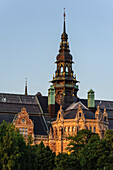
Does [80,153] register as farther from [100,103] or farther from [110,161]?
[100,103]

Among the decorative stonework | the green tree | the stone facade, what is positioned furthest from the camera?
the stone facade

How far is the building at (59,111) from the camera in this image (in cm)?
16712

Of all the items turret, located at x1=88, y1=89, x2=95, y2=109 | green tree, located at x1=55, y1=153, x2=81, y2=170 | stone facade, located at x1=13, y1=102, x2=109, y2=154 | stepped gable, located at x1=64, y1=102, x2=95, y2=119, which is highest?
turret, located at x1=88, y1=89, x2=95, y2=109

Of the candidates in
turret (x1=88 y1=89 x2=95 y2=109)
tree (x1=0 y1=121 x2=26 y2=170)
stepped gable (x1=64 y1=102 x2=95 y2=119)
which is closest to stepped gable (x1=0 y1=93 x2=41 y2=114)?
stepped gable (x1=64 y1=102 x2=95 y2=119)

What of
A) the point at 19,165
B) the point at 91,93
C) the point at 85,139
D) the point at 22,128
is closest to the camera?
the point at 19,165

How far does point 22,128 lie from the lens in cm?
16712

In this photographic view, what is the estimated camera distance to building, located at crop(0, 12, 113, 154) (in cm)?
16712

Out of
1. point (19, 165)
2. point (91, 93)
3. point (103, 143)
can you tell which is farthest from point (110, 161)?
point (91, 93)

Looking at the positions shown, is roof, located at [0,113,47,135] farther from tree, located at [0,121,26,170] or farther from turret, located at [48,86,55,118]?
tree, located at [0,121,26,170]

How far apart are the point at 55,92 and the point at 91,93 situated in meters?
11.3

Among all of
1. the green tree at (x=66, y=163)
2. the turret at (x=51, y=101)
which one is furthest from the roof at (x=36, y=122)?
the green tree at (x=66, y=163)

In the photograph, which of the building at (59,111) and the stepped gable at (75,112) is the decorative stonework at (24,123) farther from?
the stepped gable at (75,112)

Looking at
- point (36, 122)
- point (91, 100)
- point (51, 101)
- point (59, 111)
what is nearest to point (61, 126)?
point (59, 111)

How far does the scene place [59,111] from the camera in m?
169
